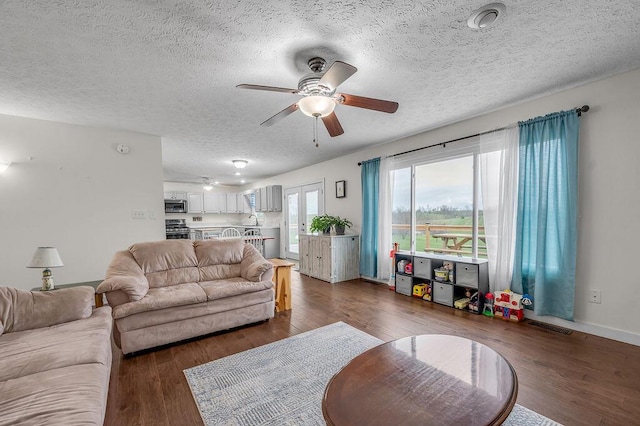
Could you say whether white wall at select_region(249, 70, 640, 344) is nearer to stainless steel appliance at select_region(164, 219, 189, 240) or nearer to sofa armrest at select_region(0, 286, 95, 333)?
sofa armrest at select_region(0, 286, 95, 333)

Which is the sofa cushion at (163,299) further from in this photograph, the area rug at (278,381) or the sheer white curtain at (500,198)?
the sheer white curtain at (500,198)

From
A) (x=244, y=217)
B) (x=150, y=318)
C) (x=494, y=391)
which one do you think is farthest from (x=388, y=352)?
(x=244, y=217)

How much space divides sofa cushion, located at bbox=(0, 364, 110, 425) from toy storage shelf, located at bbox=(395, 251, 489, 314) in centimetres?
357

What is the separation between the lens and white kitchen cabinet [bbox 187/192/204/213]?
8.42m

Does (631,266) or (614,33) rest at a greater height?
(614,33)

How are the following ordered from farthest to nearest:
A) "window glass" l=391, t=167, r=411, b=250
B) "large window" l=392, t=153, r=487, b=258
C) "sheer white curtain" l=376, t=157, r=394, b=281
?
1. "sheer white curtain" l=376, t=157, r=394, b=281
2. "window glass" l=391, t=167, r=411, b=250
3. "large window" l=392, t=153, r=487, b=258

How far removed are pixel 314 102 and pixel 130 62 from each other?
1507 mm

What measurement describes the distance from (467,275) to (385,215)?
1.60 metres

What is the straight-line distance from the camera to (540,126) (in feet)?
9.47

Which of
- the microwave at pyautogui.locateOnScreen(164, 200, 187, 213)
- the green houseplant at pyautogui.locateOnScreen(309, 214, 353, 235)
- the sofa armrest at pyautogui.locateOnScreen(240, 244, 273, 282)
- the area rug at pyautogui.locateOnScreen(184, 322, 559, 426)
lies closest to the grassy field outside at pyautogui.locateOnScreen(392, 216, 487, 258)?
the green houseplant at pyautogui.locateOnScreen(309, 214, 353, 235)

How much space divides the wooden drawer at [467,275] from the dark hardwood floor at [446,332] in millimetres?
366

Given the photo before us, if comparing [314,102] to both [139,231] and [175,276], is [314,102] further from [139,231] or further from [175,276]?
[139,231]

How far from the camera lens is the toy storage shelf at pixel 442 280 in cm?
333

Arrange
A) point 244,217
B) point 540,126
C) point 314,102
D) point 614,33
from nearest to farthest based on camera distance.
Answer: point 614,33
point 314,102
point 540,126
point 244,217
